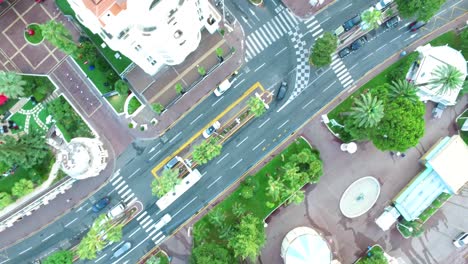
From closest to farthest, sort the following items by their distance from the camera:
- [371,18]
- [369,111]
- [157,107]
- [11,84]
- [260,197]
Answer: [369,111]
[11,84]
[371,18]
[157,107]
[260,197]

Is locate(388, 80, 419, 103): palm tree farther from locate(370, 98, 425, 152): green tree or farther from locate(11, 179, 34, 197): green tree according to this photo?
locate(11, 179, 34, 197): green tree

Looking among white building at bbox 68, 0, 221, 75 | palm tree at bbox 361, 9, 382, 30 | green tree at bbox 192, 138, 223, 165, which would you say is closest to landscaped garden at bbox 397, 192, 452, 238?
palm tree at bbox 361, 9, 382, 30

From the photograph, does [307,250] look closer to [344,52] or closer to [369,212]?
[369,212]

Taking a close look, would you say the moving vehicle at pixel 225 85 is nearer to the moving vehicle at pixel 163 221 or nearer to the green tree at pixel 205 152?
the green tree at pixel 205 152

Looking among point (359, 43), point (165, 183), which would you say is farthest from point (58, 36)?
point (359, 43)

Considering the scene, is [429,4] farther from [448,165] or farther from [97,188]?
[97,188]

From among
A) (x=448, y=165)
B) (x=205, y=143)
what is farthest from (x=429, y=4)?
(x=205, y=143)

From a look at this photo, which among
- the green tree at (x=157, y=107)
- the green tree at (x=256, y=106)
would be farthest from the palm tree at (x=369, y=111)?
the green tree at (x=157, y=107)
